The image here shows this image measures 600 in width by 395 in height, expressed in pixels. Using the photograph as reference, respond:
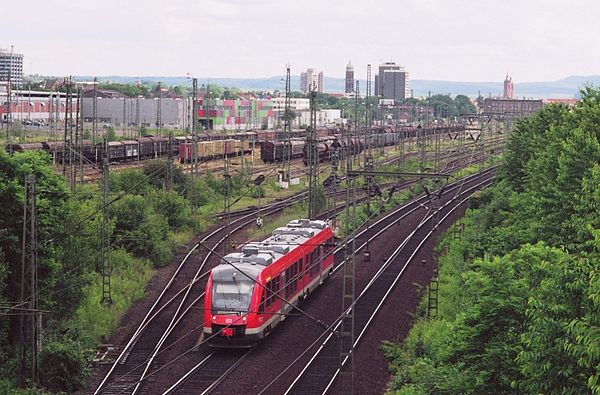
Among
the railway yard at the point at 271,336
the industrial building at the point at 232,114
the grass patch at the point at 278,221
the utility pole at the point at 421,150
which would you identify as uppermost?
the industrial building at the point at 232,114

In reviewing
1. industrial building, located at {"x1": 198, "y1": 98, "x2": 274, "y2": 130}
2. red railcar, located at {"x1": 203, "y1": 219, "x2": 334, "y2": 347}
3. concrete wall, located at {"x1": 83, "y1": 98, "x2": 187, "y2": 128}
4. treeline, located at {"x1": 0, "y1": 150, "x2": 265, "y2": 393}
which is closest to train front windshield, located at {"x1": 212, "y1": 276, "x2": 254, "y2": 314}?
red railcar, located at {"x1": 203, "y1": 219, "x2": 334, "y2": 347}

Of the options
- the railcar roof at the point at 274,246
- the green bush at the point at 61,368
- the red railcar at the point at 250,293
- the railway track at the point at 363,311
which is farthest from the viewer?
the railcar roof at the point at 274,246

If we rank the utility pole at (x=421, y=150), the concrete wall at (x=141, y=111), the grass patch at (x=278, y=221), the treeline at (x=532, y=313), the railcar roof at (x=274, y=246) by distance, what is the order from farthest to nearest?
the concrete wall at (x=141, y=111)
the utility pole at (x=421, y=150)
the grass patch at (x=278, y=221)
the railcar roof at (x=274, y=246)
the treeline at (x=532, y=313)

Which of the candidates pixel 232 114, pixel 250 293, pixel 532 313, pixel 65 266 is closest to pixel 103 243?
pixel 65 266

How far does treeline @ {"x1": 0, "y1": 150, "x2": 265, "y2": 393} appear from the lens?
2392 centimetres

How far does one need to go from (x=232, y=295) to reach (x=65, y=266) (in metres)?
7.02

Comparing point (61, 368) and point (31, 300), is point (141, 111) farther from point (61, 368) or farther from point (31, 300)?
point (31, 300)

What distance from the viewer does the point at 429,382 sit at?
19.3 metres

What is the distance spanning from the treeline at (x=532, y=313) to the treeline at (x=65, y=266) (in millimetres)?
A: 8574

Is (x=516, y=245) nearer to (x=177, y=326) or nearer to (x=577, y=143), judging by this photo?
(x=577, y=143)

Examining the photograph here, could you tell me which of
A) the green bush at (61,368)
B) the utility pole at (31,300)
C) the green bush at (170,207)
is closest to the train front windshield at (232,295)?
the green bush at (61,368)

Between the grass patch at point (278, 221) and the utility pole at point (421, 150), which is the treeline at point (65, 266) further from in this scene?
the utility pole at point (421, 150)

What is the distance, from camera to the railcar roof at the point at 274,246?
89.0ft

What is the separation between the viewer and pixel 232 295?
2603 centimetres
